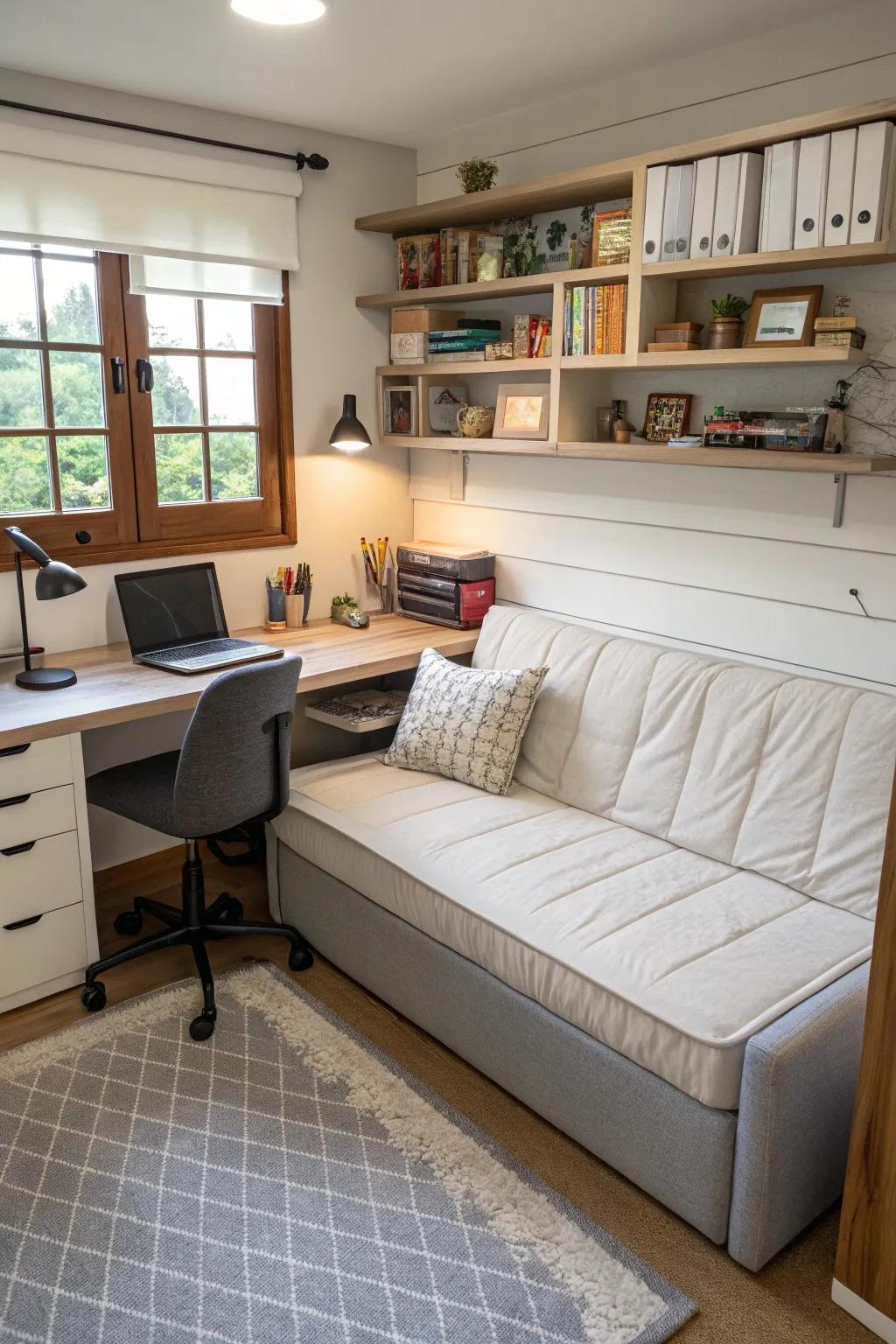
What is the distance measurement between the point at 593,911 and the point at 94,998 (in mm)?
1338

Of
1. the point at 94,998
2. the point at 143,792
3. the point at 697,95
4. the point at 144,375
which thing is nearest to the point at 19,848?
the point at 143,792

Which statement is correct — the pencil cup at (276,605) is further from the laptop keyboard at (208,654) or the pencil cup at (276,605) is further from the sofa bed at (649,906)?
the sofa bed at (649,906)

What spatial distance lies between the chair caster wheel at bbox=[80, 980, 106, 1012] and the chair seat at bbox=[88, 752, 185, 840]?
436 millimetres

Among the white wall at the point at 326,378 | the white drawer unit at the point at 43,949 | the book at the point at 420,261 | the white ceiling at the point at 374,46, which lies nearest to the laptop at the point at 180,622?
the white wall at the point at 326,378

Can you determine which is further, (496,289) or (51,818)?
(496,289)

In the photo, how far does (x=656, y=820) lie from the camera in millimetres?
2709

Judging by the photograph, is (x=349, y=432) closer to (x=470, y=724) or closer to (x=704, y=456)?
(x=470, y=724)

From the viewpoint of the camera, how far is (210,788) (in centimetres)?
256

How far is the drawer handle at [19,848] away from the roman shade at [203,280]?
1629 mm

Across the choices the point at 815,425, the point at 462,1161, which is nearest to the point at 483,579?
the point at 815,425

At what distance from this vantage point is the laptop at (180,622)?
122 inches

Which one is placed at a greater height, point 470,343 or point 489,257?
point 489,257

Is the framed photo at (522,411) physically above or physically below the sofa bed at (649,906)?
above

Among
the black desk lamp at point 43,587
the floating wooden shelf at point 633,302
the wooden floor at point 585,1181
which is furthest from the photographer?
the black desk lamp at point 43,587
